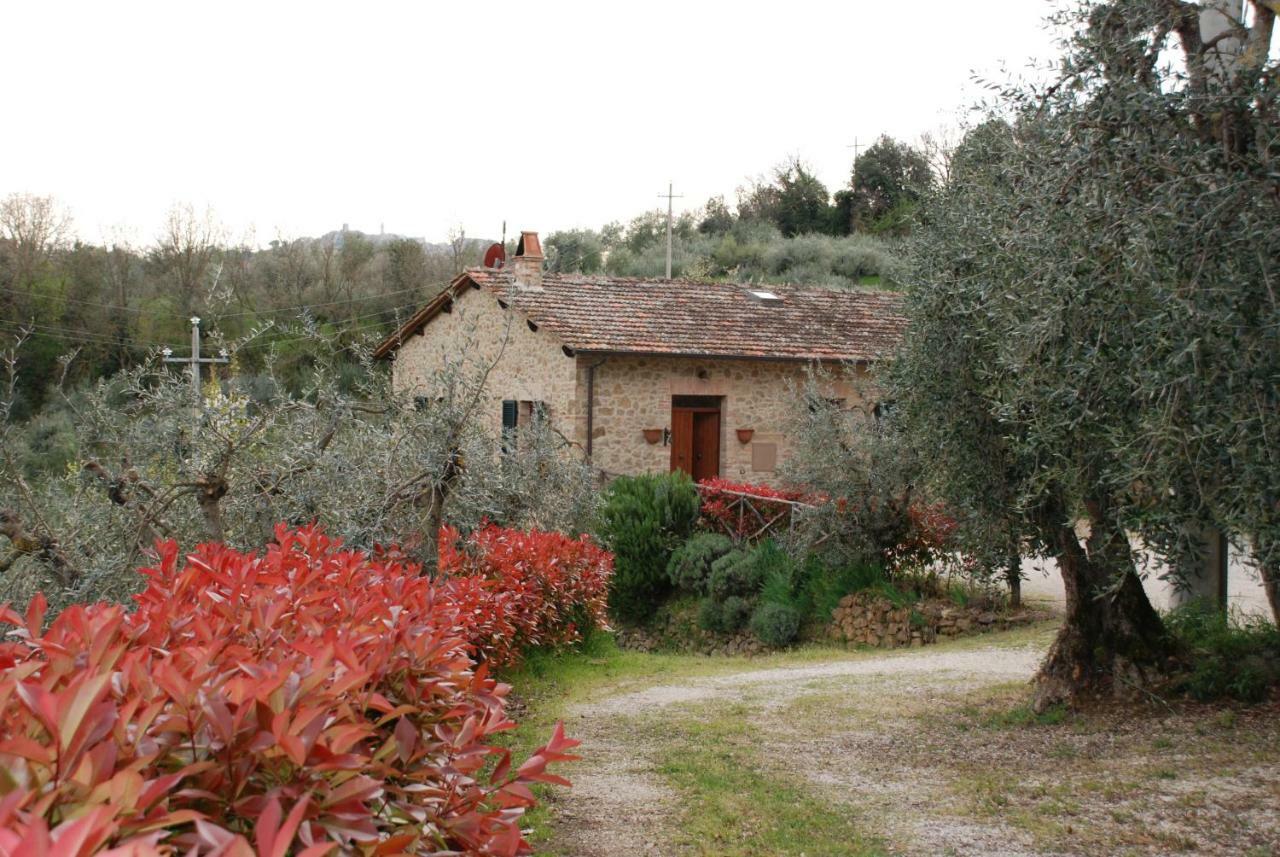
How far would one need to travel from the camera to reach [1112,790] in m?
5.82

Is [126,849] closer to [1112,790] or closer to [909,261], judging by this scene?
[1112,790]

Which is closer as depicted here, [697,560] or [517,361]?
[697,560]

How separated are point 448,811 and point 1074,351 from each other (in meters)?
3.82

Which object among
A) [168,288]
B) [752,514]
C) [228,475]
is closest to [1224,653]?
[228,475]

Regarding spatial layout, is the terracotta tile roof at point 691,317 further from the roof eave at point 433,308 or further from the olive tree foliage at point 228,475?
the olive tree foliage at point 228,475

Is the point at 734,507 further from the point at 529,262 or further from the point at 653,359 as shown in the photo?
the point at 529,262

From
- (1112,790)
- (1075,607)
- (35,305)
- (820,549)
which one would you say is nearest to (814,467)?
(820,549)

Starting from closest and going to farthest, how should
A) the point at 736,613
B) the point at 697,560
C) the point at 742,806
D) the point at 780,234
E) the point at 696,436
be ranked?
the point at 742,806
the point at 736,613
the point at 697,560
the point at 696,436
the point at 780,234

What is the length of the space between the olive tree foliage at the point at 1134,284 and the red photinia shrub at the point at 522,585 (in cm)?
378

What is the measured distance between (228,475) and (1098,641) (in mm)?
5959

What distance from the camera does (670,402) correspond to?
1905 centimetres

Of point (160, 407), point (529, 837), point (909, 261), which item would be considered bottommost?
point (529, 837)

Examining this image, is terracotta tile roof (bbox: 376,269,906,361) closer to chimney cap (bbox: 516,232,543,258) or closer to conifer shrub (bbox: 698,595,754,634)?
chimney cap (bbox: 516,232,543,258)

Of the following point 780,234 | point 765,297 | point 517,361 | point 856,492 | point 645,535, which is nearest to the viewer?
point 856,492
